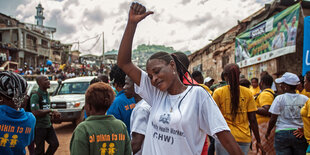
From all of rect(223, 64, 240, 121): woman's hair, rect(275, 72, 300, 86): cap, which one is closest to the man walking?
rect(223, 64, 240, 121): woman's hair

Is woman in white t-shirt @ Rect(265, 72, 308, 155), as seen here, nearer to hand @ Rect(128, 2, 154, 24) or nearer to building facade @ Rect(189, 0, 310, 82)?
hand @ Rect(128, 2, 154, 24)

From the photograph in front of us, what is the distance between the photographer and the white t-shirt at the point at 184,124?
1596 mm

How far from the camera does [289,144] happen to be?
364cm

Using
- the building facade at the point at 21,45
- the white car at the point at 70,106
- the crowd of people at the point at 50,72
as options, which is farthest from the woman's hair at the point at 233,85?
the building facade at the point at 21,45

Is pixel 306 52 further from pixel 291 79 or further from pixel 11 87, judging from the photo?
pixel 11 87

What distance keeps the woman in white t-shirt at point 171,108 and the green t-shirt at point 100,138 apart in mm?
386

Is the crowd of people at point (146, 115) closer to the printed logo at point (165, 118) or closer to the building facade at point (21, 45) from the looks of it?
the printed logo at point (165, 118)

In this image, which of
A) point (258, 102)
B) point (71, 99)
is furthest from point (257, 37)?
point (71, 99)

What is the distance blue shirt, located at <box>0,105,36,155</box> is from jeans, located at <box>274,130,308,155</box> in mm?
3643

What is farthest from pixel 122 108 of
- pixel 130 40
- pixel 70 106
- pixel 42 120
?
pixel 70 106

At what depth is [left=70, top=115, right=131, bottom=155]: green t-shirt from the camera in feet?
6.12

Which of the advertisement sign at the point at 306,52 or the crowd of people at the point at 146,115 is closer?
the crowd of people at the point at 146,115

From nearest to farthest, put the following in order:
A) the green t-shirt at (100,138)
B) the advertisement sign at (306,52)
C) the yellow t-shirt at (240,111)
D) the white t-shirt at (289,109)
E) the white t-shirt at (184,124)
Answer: the white t-shirt at (184,124)
the green t-shirt at (100,138)
the yellow t-shirt at (240,111)
the white t-shirt at (289,109)
the advertisement sign at (306,52)

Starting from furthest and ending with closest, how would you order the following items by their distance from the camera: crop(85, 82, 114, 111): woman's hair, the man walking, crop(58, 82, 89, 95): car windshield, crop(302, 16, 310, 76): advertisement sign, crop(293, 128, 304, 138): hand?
1. crop(58, 82, 89, 95): car windshield
2. crop(302, 16, 310, 76): advertisement sign
3. the man walking
4. crop(293, 128, 304, 138): hand
5. crop(85, 82, 114, 111): woman's hair
